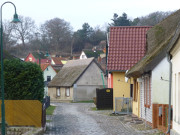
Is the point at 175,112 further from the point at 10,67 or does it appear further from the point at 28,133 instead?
the point at 10,67

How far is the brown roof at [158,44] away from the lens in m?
20.1

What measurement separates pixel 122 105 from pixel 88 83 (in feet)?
105

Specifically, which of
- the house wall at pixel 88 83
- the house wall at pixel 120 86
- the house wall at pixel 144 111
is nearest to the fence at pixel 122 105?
the house wall at pixel 120 86

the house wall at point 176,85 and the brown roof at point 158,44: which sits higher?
the brown roof at point 158,44

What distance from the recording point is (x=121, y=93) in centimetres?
3209

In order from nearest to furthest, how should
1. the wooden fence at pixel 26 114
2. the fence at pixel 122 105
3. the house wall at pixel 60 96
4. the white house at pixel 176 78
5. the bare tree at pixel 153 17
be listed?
the white house at pixel 176 78 < the wooden fence at pixel 26 114 < the fence at pixel 122 105 < the house wall at pixel 60 96 < the bare tree at pixel 153 17

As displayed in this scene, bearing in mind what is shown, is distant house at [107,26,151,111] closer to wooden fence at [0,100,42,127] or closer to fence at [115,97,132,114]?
fence at [115,97,132,114]

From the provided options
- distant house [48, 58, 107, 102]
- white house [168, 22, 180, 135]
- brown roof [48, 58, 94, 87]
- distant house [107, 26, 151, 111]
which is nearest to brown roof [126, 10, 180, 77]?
distant house [107, 26, 151, 111]

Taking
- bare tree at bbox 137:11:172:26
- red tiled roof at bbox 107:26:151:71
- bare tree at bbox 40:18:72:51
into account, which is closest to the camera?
red tiled roof at bbox 107:26:151:71

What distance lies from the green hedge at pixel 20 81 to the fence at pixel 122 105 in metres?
10.6

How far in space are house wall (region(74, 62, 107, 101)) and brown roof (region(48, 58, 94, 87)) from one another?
0.64m

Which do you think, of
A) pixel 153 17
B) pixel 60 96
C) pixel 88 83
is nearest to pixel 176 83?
pixel 88 83

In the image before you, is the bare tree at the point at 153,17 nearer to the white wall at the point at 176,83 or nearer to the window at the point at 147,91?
the window at the point at 147,91

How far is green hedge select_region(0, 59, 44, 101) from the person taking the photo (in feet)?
66.4
